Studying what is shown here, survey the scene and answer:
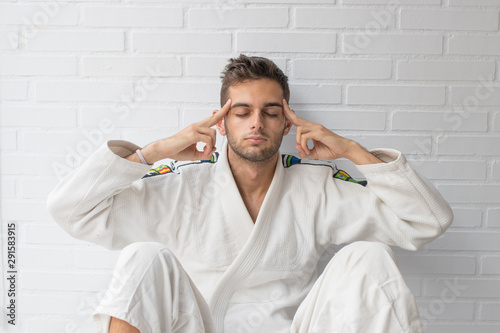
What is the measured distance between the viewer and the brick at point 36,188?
2059mm

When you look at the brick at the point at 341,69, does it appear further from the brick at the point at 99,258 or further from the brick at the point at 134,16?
the brick at the point at 99,258

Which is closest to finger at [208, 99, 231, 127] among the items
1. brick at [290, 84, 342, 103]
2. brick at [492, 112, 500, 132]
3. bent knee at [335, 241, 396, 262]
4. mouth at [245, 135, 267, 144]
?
mouth at [245, 135, 267, 144]

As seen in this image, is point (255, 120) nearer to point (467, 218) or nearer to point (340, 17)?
point (340, 17)

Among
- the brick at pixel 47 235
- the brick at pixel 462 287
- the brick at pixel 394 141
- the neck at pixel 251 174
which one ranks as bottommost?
the brick at pixel 462 287

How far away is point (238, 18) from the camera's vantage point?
1.96m

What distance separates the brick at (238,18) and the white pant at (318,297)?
96cm

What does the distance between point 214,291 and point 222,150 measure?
1.64 feet

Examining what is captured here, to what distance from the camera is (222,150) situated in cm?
187

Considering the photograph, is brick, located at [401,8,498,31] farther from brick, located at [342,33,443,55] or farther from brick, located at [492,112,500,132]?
brick, located at [492,112,500,132]

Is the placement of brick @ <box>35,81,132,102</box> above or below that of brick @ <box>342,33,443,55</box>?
below

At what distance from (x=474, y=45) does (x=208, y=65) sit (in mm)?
1037

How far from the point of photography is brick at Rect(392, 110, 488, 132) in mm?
2018

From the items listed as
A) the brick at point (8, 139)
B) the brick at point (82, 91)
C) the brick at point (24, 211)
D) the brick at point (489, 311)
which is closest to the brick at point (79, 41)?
the brick at point (82, 91)

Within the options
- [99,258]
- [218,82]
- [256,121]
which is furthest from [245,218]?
[99,258]
